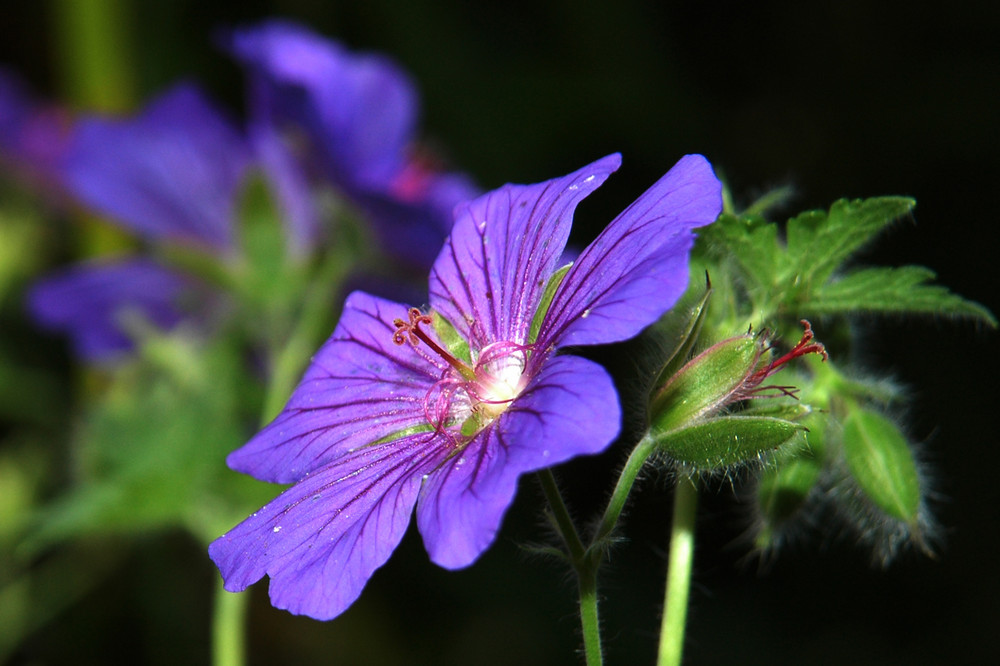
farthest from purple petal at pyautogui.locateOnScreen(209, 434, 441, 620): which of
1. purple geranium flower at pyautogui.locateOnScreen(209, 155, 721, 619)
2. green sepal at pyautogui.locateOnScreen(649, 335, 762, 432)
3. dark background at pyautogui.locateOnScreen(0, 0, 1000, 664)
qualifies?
dark background at pyautogui.locateOnScreen(0, 0, 1000, 664)

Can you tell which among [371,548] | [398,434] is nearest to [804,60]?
[398,434]

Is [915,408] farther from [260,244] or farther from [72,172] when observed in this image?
[72,172]

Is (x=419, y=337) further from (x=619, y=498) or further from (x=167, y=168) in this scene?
(x=167, y=168)

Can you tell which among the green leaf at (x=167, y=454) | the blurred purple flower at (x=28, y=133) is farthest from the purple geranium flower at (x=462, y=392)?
the blurred purple flower at (x=28, y=133)

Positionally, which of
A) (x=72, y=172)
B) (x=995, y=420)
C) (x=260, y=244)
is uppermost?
(x=72, y=172)

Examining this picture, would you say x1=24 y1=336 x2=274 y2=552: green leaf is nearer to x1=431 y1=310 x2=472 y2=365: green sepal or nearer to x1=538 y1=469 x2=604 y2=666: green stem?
x1=431 y1=310 x2=472 y2=365: green sepal
